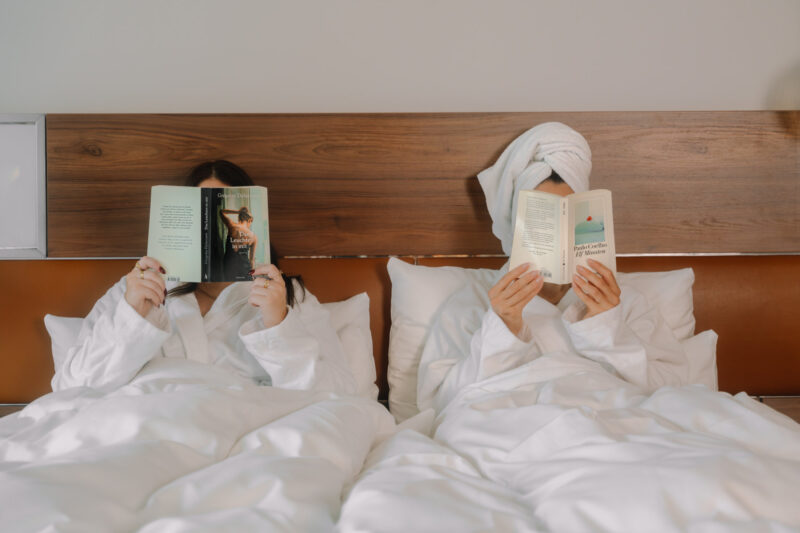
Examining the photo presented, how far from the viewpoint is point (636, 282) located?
1842 mm

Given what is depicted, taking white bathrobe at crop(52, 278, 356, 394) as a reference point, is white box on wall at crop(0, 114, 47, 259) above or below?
above

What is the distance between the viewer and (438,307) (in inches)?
71.2

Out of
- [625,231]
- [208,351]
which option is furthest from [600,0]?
[208,351]

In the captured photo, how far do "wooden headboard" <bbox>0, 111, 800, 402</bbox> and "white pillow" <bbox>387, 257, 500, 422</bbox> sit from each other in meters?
0.14

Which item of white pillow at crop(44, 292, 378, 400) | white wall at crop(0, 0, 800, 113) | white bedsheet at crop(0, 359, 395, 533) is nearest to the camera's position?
white bedsheet at crop(0, 359, 395, 533)

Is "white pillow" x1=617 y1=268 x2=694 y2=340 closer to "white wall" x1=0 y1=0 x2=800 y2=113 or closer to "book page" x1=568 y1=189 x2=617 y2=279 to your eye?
"book page" x1=568 y1=189 x2=617 y2=279

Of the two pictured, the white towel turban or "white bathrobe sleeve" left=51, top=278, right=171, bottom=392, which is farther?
the white towel turban

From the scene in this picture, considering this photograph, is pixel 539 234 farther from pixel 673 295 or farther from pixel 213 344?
pixel 213 344

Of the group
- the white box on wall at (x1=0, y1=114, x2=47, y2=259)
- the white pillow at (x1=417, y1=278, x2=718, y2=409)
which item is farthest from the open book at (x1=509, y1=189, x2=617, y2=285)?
the white box on wall at (x1=0, y1=114, x2=47, y2=259)

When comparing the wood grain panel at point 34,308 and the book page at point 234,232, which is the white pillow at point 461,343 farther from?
Answer: the wood grain panel at point 34,308

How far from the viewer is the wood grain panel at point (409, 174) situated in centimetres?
201

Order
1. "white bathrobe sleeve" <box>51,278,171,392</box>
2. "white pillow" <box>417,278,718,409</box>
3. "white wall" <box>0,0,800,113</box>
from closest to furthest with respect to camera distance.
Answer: "white bathrobe sleeve" <box>51,278,171,392</box> < "white pillow" <box>417,278,718,409</box> < "white wall" <box>0,0,800,113</box>

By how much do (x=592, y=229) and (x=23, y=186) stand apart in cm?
191

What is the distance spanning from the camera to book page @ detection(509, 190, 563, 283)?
1.48 m
